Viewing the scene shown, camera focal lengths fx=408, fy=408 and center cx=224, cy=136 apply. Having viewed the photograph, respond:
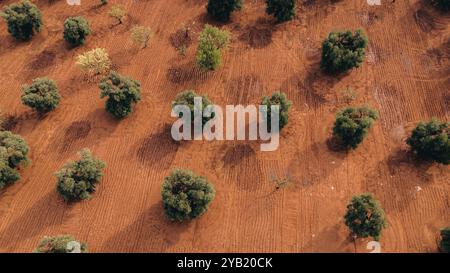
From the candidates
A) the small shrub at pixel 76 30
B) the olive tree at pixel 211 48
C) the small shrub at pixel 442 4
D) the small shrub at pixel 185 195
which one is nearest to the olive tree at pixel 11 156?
the small shrub at pixel 76 30

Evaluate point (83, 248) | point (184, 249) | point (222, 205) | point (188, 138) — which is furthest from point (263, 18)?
point (83, 248)

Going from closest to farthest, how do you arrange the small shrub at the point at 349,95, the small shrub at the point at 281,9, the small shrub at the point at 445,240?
the small shrub at the point at 445,240, the small shrub at the point at 349,95, the small shrub at the point at 281,9

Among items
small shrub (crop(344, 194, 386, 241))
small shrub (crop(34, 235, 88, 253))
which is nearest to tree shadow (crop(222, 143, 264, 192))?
small shrub (crop(344, 194, 386, 241))

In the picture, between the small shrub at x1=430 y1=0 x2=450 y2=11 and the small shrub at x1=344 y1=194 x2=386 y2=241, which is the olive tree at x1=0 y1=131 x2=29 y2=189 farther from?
the small shrub at x1=430 y1=0 x2=450 y2=11

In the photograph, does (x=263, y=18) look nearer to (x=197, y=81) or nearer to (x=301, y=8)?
(x=301, y=8)

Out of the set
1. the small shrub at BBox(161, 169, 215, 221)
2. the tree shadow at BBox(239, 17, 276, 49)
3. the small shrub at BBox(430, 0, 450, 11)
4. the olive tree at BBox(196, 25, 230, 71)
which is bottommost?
the small shrub at BBox(430, 0, 450, 11)

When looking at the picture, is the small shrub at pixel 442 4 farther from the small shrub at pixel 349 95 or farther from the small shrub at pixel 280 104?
the small shrub at pixel 280 104
